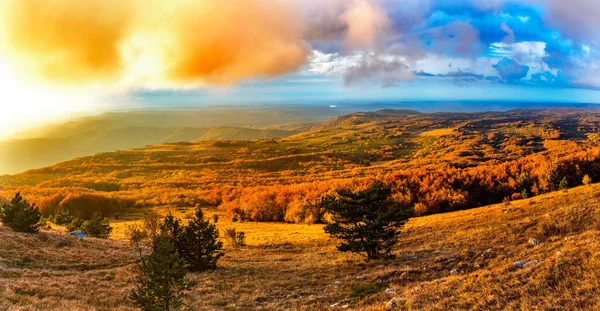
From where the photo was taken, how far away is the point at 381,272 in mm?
19156

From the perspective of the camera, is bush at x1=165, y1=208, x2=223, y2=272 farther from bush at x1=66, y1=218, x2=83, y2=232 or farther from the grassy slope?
bush at x1=66, y1=218, x2=83, y2=232

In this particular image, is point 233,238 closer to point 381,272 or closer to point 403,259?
point 403,259

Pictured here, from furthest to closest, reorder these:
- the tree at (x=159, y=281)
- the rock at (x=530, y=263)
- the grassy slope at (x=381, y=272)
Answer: the rock at (x=530, y=263)
the grassy slope at (x=381, y=272)
the tree at (x=159, y=281)

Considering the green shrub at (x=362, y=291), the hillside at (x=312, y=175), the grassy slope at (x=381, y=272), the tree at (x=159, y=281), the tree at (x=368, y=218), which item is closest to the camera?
the tree at (x=159, y=281)

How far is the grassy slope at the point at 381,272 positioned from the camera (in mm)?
11656

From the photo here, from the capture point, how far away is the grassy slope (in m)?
11.7

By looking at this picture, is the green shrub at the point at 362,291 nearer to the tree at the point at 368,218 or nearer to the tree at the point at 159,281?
the tree at the point at 368,218

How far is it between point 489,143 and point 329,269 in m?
177

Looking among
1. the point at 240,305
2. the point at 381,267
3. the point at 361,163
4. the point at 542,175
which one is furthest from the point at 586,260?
the point at 361,163

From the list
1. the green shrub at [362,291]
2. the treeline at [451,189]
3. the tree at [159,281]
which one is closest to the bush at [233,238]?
the treeline at [451,189]

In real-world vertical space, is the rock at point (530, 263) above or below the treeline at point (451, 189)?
above

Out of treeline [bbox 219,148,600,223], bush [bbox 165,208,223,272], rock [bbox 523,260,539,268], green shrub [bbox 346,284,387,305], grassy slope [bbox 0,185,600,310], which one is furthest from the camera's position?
treeline [bbox 219,148,600,223]

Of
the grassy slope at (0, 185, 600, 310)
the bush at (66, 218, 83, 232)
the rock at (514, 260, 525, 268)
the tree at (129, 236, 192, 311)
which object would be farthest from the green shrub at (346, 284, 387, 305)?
the bush at (66, 218, 83, 232)

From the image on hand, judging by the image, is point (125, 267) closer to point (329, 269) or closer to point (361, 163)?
point (329, 269)
